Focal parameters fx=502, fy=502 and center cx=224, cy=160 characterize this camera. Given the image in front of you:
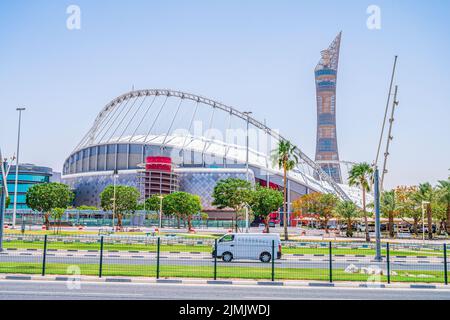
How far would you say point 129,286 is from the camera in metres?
21.0

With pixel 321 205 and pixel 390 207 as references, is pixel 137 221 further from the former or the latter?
pixel 390 207

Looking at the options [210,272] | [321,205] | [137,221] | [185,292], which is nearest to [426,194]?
[321,205]

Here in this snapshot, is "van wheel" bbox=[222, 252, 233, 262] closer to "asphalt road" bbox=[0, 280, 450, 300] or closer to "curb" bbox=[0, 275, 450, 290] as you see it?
"curb" bbox=[0, 275, 450, 290]

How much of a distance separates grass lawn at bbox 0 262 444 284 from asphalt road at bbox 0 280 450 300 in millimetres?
2684

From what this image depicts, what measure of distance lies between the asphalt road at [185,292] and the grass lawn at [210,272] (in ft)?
8.81

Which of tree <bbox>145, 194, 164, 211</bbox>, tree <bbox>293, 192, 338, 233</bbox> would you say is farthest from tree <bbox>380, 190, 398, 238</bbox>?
tree <bbox>145, 194, 164, 211</bbox>

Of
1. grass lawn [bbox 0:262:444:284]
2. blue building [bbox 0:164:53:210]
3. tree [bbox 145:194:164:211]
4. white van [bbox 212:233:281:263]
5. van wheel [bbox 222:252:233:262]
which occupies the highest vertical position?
blue building [bbox 0:164:53:210]

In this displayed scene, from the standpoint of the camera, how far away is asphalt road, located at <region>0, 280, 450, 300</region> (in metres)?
17.7

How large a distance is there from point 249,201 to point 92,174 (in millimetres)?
92891

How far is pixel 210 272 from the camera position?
25578mm

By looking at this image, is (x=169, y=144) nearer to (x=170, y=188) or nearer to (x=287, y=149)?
(x=170, y=188)

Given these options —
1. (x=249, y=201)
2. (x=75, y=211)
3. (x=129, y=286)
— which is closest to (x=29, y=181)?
(x=75, y=211)

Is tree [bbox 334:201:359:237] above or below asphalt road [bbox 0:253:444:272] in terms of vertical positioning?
above
